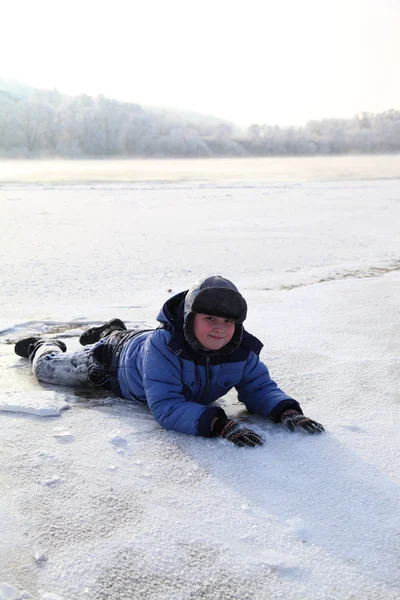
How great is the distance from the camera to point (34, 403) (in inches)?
89.6

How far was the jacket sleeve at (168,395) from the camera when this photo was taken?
2021 mm

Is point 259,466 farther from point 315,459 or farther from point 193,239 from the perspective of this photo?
point 193,239

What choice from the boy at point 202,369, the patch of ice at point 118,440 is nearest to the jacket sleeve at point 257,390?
the boy at point 202,369

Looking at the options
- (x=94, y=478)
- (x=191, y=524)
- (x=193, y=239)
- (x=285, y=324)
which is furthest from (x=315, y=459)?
(x=193, y=239)

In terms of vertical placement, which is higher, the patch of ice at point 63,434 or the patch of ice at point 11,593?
the patch of ice at point 63,434

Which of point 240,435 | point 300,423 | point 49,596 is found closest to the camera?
point 49,596

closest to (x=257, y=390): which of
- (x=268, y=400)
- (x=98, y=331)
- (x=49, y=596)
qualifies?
(x=268, y=400)

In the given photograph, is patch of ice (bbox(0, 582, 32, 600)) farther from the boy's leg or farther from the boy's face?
the boy's leg

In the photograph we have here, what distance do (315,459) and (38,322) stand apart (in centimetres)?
220

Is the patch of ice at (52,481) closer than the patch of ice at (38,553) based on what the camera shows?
No

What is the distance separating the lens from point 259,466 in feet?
6.09

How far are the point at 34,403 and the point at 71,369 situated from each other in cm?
31

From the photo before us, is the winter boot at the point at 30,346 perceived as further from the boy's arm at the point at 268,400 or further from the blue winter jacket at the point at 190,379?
the boy's arm at the point at 268,400

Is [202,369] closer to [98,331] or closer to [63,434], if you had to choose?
[63,434]
